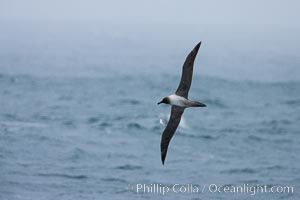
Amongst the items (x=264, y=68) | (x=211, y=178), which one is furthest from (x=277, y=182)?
(x=264, y=68)

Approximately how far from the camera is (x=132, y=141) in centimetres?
4262

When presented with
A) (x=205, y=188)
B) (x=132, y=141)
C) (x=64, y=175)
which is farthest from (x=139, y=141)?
(x=205, y=188)

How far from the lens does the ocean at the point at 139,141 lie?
32.4 meters

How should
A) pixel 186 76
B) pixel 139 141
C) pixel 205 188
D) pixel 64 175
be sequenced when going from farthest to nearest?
pixel 139 141 → pixel 64 175 → pixel 205 188 → pixel 186 76

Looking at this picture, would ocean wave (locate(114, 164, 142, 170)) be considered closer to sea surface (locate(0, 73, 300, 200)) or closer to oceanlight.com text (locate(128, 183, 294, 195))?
sea surface (locate(0, 73, 300, 200))

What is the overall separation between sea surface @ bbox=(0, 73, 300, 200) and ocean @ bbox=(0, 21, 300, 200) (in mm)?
59

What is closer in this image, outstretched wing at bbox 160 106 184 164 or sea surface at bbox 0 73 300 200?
outstretched wing at bbox 160 106 184 164

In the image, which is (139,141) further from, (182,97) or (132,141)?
(182,97)

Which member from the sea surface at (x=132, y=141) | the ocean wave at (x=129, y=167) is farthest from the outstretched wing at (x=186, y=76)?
the ocean wave at (x=129, y=167)

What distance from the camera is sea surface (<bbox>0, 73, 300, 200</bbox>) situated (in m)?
33.0

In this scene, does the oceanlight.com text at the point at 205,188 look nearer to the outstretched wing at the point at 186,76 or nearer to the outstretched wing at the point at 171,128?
the outstretched wing at the point at 171,128

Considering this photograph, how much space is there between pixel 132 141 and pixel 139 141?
412mm

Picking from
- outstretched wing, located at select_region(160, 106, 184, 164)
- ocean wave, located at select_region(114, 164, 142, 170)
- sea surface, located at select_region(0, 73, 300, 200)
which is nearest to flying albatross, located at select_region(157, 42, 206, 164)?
outstretched wing, located at select_region(160, 106, 184, 164)

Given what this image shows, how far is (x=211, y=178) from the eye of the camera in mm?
34844
